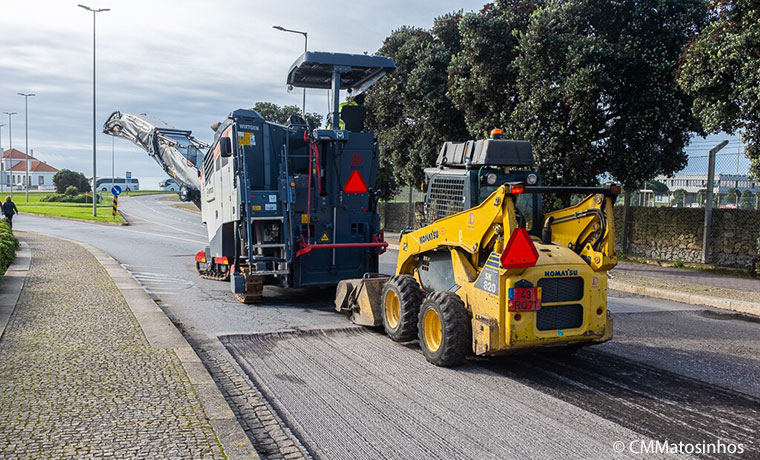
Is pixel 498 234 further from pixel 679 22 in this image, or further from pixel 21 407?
pixel 679 22

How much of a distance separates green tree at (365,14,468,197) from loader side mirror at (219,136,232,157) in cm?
1001

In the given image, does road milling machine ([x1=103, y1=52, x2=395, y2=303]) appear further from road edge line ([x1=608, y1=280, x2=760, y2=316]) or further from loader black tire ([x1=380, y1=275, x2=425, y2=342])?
road edge line ([x1=608, y1=280, x2=760, y2=316])

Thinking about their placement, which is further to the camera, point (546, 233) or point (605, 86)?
point (605, 86)

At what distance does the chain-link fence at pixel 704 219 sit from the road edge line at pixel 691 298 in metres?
2.99

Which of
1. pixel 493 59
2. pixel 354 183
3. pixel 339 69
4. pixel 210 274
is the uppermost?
pixel 493 59

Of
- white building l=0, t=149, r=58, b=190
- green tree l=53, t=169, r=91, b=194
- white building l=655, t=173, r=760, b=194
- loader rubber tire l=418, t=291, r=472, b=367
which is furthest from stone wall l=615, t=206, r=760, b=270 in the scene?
white building l=0, t=149, r=58, b=190

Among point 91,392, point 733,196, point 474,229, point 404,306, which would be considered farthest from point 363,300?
point 733,196

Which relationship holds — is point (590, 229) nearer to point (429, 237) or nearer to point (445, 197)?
point (445, 197)

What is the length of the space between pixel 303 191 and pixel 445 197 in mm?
3561

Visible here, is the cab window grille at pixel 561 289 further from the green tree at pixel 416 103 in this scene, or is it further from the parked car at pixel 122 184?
the parked car at pixel 122 184

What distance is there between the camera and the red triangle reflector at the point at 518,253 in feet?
18.6

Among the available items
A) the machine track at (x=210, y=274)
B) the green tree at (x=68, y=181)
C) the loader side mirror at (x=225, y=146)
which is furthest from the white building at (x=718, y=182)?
the green tree at (x=68, y=181)

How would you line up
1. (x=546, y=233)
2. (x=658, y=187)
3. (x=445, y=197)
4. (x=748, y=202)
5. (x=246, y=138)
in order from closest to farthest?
(x=546, y=233), (x=445, y=197), (x=246, y=138), (x=748, y=202), (x=658, y=187)

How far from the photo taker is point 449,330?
6.14 meters
